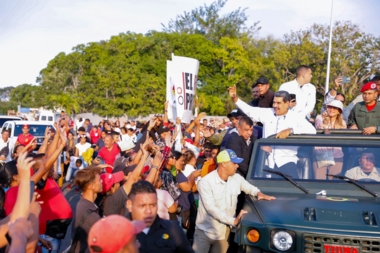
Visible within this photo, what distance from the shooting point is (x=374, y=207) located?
4934mm

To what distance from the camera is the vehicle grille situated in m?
4.45

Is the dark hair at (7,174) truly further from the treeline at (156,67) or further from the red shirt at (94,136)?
the treeline at (156,67)

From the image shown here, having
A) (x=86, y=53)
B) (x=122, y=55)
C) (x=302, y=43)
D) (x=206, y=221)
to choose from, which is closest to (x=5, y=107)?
(x=86, y=53)

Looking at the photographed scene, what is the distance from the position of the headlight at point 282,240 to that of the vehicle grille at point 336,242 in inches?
5.1

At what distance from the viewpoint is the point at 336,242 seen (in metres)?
4.52

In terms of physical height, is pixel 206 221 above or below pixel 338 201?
below

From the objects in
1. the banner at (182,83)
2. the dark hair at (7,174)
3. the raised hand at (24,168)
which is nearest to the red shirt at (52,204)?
the dark hair at (7,174)

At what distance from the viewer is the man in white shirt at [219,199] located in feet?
18.9

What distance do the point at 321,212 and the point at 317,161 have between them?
1124mm

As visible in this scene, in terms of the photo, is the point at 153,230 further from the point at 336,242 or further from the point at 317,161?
the point at 317,161

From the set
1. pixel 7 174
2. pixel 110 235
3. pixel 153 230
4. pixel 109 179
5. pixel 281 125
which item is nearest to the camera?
pixel 110 235

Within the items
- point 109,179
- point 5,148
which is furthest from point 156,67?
point 109,179

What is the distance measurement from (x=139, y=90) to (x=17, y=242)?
4905 centimetres

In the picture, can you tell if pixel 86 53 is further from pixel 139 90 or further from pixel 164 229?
pixel 164 229
